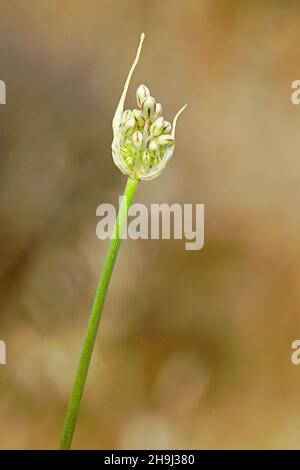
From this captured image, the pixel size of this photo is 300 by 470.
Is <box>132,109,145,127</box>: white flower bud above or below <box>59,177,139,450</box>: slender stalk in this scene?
above

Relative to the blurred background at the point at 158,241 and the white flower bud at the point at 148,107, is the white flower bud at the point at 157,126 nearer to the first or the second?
the white flower bud at the point at 148,107

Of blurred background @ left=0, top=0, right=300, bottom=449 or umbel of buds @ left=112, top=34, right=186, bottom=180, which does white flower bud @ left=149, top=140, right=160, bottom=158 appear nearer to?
umbel of buds @ left=112, top=34, right=186, bottom=180

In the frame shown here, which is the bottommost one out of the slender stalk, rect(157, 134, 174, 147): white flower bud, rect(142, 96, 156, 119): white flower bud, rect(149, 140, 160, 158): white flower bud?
the slender stalk

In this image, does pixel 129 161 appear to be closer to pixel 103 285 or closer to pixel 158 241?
pixel 103 285

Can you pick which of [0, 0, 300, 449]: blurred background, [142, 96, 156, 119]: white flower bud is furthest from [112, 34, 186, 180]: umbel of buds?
[0, 0, 300, 449]: blurred background

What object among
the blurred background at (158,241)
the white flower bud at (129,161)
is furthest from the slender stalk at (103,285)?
the blurred background at (158,241)

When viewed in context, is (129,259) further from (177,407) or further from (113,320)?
(177,407)

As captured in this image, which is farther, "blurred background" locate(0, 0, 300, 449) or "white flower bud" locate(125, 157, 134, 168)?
"blurred background" locate(0, 0, 300, 449)
